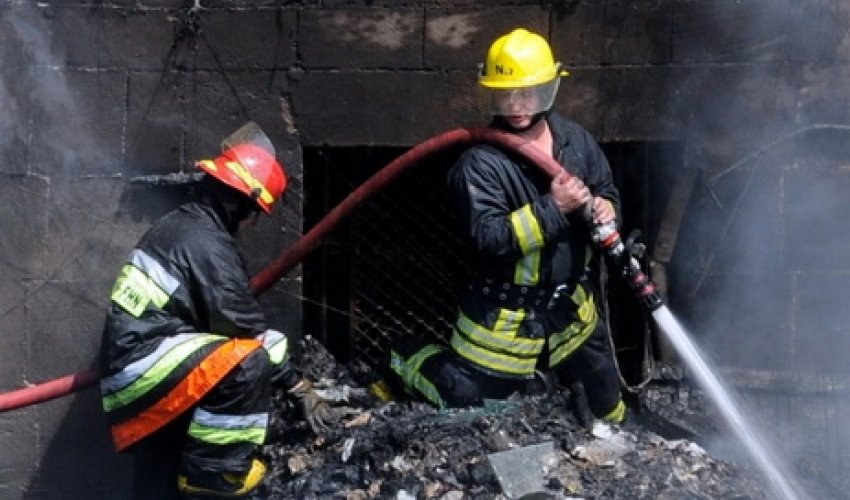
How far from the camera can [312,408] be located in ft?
20.9

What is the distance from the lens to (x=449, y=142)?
6.28 metres

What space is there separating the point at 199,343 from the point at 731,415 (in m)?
2.50

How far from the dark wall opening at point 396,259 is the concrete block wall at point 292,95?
1.09 feet

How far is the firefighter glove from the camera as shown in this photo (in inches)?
250

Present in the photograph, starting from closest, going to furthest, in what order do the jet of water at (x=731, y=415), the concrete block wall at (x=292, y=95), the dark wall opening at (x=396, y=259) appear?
the jet of water at (x=731, y=415), the concrete block wall at (x=292, y=95), the dark wall opening at (x=396, y=259)

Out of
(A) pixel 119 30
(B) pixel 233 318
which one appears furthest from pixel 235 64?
(B) pixel 233 318

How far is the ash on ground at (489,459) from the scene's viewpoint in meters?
5.98

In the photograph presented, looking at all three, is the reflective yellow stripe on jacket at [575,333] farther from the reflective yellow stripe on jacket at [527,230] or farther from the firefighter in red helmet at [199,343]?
the firefighter in red helmet at [199,343]

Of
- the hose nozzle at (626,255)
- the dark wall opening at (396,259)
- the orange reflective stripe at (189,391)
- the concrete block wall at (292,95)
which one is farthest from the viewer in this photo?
the dark wall opening at (396,259)

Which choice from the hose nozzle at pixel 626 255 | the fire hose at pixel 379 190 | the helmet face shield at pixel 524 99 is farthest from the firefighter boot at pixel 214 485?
the helmet face shield at pixel 524 99

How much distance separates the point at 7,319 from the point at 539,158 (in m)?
3.02

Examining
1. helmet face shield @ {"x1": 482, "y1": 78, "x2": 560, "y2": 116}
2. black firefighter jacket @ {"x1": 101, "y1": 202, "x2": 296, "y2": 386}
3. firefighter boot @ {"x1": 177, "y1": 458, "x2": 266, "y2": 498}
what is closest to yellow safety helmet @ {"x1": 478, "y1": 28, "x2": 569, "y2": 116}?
helmet face shield @ {"x1": 482, "y1": 78, "x2": 560, "y2": 116}

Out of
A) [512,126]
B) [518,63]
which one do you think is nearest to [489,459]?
[512,126]

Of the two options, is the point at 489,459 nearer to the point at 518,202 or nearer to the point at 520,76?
the point at 518,202
